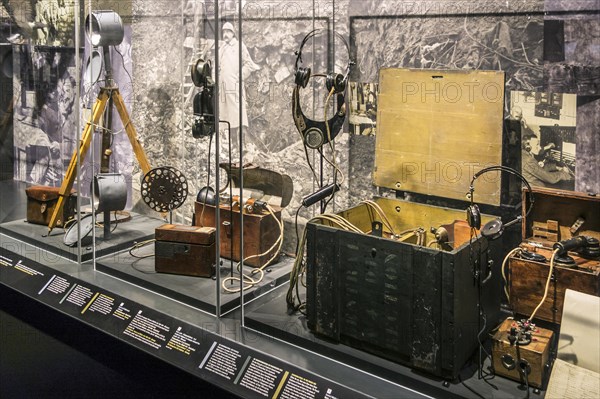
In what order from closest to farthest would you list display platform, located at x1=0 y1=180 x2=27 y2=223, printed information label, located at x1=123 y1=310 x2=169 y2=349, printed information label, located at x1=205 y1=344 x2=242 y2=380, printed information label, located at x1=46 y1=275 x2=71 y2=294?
printed information label, located at x1=205 y1=344 x2=242 y2=380
printed information label, located at x1=123 y1=310 x2=169 y2=349
printed information label, located at x1=46 y1=275 x2=71 y2=294
display platform, located at x1=0 y1=180 x2=27 y2=223

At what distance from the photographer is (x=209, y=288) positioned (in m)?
3.55

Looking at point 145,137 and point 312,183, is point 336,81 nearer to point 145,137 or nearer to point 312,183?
point 312,183

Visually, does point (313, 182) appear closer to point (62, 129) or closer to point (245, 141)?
point (245, 141)

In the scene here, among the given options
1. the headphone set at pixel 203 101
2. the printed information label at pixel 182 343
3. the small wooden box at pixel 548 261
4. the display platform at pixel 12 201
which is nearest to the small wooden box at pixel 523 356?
the small wooden box at pixel 548 261

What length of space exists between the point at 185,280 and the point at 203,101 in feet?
3.31

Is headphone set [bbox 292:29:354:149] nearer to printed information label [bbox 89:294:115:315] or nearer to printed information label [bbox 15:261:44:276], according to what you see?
printed information label [bbox 89:294:115:315]

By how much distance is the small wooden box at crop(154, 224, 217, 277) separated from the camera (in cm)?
369

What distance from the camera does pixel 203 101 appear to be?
338 cm

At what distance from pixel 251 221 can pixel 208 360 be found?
36.0 inches

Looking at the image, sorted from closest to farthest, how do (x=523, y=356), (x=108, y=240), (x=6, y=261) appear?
(x=523, y=356) < (x=108, y=240) < (x=6, y=261)

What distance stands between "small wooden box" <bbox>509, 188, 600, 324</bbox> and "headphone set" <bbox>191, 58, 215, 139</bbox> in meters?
1.59

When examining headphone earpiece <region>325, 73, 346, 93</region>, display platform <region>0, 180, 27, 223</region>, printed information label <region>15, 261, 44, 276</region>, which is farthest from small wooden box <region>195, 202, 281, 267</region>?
display platform <region>0, 180, 27, 223</region>

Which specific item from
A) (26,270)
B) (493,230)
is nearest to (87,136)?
(26,270)

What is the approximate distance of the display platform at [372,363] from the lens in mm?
2506
